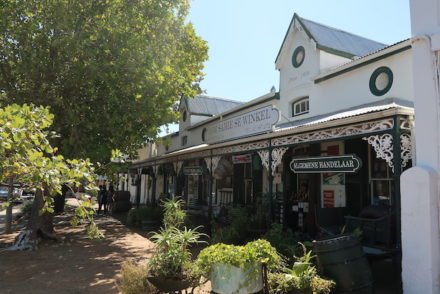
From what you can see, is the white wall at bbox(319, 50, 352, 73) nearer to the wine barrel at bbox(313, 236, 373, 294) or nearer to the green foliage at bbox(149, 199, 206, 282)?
A: the wine barrel at bbox(313, 236, 373, 294)

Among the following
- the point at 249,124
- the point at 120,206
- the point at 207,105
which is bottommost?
the point at 120,206

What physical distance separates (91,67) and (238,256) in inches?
293

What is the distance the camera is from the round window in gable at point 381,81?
963cm

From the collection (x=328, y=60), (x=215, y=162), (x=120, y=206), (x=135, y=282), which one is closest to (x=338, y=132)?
(x=135, y=282)

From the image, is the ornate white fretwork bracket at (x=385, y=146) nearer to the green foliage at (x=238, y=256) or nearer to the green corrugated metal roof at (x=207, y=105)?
the green foliage at (x=238, y=256)

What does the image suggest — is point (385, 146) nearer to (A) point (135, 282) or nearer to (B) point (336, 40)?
(A) point (135, 282)

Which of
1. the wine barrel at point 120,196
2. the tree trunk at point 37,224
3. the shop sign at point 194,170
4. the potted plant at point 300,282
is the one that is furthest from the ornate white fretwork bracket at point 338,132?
the wine barrel at point 120,196

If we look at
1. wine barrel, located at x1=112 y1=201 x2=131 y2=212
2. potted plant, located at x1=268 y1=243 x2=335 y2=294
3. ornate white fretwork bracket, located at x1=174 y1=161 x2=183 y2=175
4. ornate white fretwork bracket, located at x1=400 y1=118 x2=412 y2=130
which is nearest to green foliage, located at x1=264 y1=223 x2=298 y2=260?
potted plant, located at x1=268 y1=243 x2=335 y2=294

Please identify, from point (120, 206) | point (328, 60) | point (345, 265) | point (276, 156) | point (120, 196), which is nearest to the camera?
point (345, 265)

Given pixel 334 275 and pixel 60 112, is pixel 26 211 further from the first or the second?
pixel 334 275

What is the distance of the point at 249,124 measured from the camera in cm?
1091

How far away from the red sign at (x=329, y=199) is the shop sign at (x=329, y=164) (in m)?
2.75

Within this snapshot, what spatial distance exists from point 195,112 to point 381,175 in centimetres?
1365

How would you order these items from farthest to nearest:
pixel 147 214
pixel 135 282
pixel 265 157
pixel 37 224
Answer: pixel 147 214
pixel 37 224
pixel 265 157
pixel 135 282
